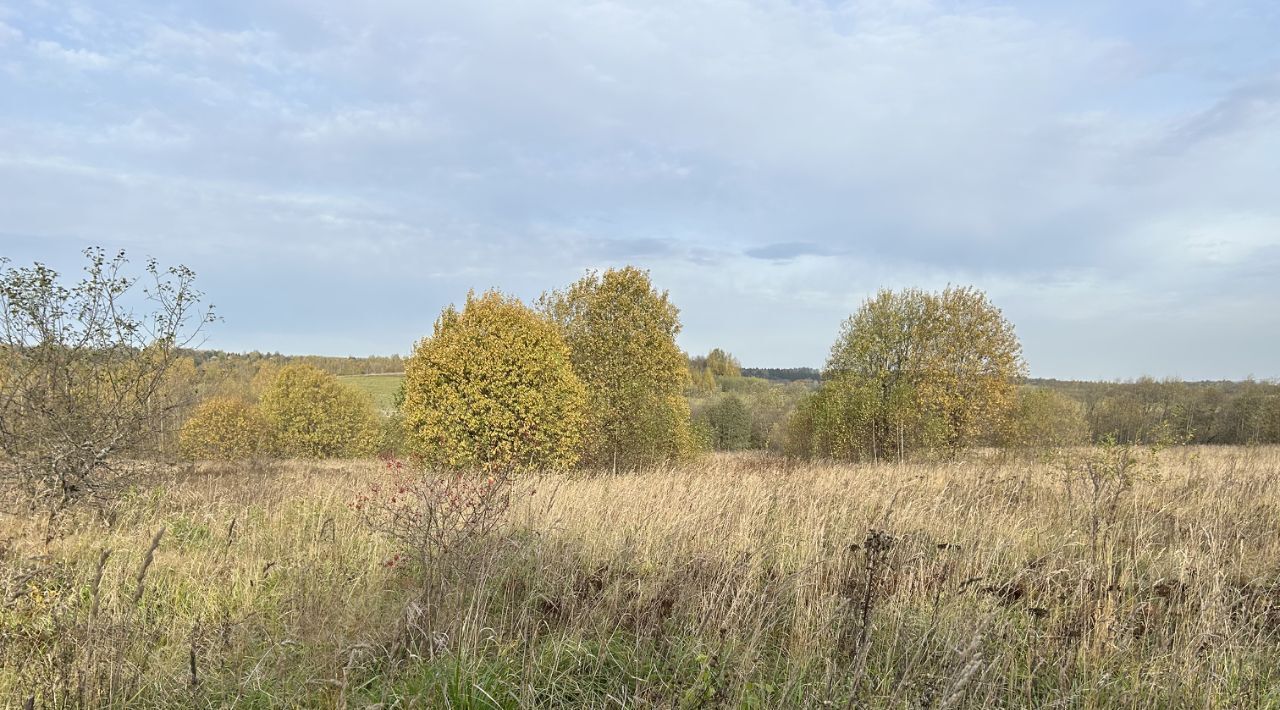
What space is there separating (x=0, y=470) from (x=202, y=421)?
36.4m

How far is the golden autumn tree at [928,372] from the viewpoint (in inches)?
977

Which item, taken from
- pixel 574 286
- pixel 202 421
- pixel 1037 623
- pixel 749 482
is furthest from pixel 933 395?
pixel 202 421

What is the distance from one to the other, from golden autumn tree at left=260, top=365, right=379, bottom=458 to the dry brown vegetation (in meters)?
35.5

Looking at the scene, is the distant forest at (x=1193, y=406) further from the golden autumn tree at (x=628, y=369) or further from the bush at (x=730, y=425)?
the golden autumn tree at (x=628, y=369)

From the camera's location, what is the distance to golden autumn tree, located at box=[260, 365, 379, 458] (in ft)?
127

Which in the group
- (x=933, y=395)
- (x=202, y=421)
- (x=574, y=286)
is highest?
(x=574, y=286)

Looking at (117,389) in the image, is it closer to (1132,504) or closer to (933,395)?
(1132,504)

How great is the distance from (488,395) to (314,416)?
29.5m

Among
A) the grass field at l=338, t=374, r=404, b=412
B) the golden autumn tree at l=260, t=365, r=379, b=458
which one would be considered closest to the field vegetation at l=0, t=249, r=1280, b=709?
the golden autumn tree at l=260, t=365, r=379, b=458

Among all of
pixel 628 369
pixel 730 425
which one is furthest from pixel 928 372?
pixel 730 425

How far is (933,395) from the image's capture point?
2503cm

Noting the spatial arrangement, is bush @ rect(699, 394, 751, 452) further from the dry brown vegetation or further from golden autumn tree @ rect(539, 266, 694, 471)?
the dry brown vegetation

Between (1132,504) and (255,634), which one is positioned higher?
(1132,504)

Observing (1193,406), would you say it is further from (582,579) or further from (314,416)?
(314,416)
